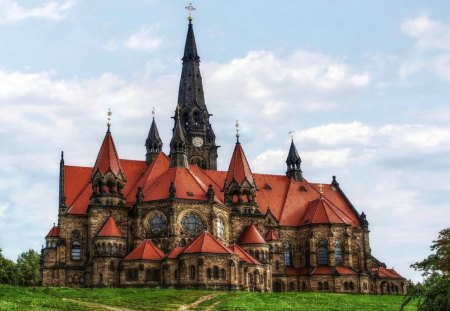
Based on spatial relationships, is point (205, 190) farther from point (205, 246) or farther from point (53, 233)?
→ point (53, 233)

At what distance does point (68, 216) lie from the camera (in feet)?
293

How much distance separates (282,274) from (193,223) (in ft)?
61.0

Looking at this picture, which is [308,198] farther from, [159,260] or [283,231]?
[159,260]

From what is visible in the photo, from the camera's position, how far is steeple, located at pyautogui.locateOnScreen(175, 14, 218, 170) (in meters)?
112

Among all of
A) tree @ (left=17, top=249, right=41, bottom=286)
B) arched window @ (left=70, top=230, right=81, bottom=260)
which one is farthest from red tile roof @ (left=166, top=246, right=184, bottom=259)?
tree @ (left=17, top=249, right=41, bottom=286)

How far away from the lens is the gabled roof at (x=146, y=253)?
80750 millimetres

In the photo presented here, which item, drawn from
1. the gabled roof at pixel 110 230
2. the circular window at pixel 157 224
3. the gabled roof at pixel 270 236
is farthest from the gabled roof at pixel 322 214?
the gabled roof at pixel 110 230

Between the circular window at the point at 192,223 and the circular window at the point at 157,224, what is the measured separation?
93.6 inches

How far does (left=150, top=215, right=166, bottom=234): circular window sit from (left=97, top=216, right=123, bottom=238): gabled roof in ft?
12.6

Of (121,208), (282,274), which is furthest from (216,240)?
(282,274)

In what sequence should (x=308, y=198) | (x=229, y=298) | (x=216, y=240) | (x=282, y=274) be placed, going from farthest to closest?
(x=308, y=198) → (x=282, y=274) → (x=216, y=240) → (x=229, y=298)

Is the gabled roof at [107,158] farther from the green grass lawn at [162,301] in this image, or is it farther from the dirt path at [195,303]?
the dirt path at [195,303]

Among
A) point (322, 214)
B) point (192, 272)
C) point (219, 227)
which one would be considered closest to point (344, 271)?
point (322, 214)

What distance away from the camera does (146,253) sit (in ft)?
266
